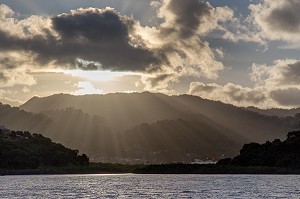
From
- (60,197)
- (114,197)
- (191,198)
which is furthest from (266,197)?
(60,197)

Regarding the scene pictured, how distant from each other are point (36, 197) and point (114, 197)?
986 inches

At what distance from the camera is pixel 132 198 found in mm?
160125

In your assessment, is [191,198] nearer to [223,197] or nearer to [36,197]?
[223,197]

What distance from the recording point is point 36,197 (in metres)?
171

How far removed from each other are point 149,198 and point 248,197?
29.2m

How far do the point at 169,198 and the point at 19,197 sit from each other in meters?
48.6

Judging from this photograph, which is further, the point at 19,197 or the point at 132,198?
the point at 19,197

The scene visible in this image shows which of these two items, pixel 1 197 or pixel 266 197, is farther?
pixel 1 197

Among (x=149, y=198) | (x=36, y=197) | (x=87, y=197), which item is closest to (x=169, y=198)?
(x=149, y=198)

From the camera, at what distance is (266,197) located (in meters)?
159

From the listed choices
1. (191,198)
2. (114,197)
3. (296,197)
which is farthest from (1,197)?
(296,197)

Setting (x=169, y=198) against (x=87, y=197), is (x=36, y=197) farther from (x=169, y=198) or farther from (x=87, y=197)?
(x=169, y=198)

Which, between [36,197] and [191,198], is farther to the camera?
[36,197]

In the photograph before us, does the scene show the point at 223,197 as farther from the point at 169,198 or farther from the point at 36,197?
the point at 36,197
